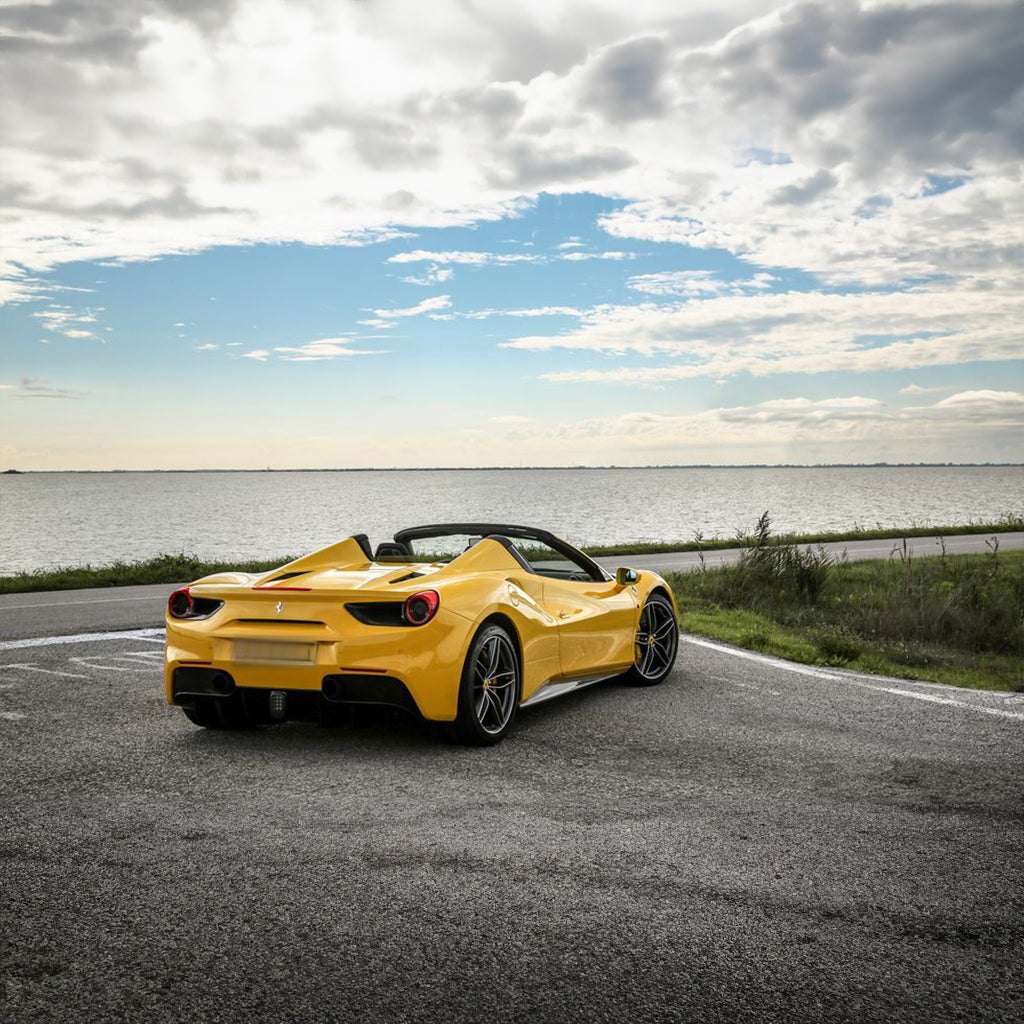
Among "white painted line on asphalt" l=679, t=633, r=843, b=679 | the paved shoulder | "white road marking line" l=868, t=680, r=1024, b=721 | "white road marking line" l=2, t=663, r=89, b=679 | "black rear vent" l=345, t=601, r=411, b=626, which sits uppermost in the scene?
"black rear vent" l=345, t=601, r=411, b=626

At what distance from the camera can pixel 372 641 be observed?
5781mm

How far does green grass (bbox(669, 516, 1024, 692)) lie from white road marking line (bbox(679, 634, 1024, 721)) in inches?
13.0

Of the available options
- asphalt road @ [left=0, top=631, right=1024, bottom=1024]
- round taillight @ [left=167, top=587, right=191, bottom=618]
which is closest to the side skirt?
asphalt road @ [left=0, top=631, right=1024, bottom=1024]

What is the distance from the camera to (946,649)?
12.1 meters

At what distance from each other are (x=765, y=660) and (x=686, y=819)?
209 inches

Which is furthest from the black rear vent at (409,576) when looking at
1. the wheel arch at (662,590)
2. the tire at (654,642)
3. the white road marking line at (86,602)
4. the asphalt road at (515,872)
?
the white road marking line at (86,602)

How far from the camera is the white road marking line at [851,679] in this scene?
743 centimetres

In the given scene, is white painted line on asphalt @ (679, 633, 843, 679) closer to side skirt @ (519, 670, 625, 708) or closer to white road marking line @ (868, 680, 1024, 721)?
white road marking line @ (868, 680, 1024, 721)

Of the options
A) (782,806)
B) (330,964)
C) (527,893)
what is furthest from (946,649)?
(330,964)

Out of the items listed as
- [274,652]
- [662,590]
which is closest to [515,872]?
[274,652]

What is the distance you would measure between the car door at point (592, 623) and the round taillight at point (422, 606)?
1.28 metres

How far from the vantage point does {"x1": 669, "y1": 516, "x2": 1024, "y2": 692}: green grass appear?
1041 centimetres

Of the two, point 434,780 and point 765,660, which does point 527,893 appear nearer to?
point 434,780

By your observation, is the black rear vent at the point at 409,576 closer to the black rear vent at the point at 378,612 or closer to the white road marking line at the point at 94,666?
the black rear vent at the point at 378,612
